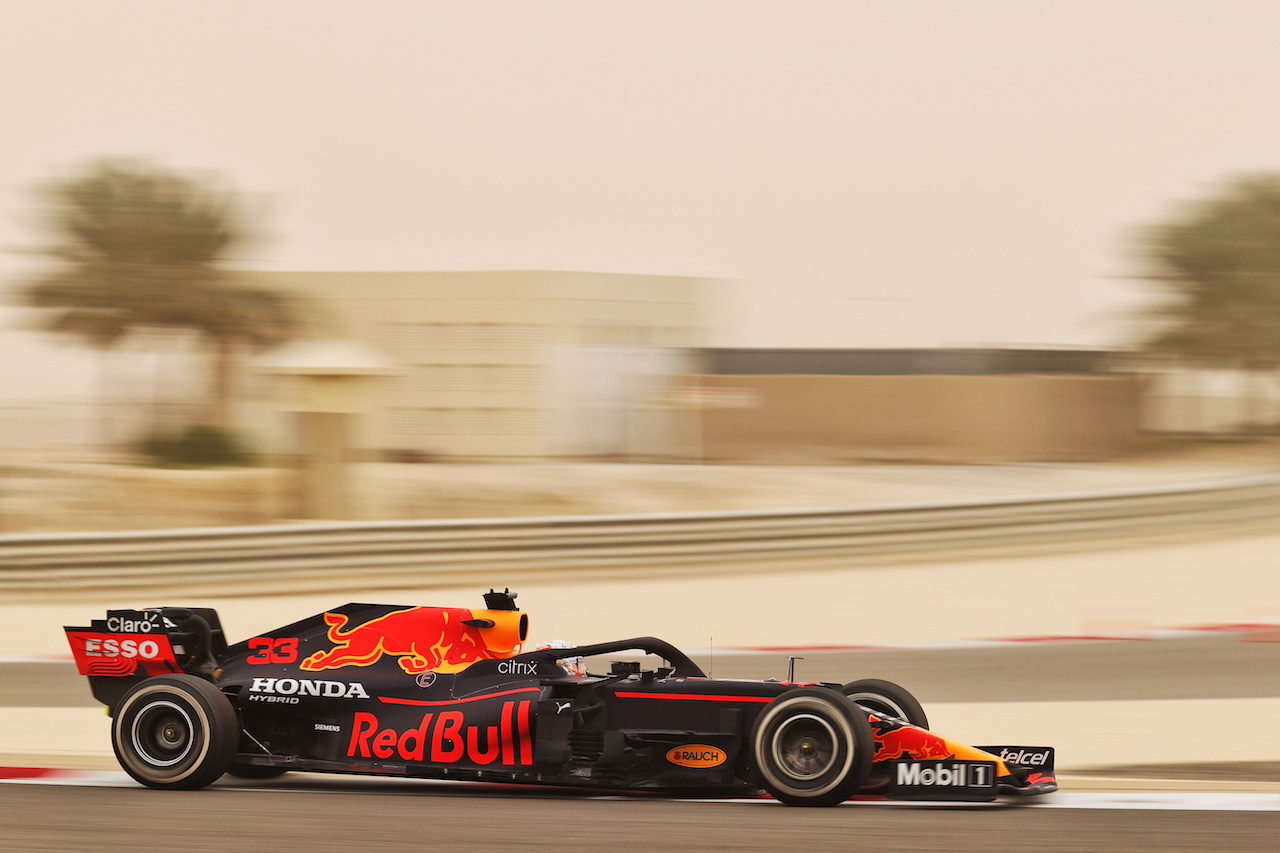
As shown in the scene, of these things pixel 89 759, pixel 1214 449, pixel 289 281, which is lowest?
pixel 89 759

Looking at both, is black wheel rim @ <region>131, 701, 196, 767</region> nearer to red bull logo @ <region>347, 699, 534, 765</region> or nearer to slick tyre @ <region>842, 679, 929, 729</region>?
red bull logo @ <region>347, 699, 534, 765</region>

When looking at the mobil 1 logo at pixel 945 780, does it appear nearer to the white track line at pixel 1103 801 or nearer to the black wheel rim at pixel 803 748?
the white track line at pixel 1103 801

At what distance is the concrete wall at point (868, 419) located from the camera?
30.1 metres

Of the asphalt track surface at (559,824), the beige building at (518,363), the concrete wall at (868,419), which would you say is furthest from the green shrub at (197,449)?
the asphalt track surface at (559,824)

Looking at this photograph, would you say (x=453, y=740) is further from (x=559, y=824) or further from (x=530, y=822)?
(x=559, y=824)

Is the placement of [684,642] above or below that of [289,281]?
below

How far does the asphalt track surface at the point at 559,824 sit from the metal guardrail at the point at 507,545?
8661 mm

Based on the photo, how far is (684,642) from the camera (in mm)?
12797

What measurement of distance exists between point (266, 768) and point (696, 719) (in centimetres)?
221

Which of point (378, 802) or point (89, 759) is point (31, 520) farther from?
point (378, 802)

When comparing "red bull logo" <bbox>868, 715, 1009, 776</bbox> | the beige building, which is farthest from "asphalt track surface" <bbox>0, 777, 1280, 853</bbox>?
the beige building

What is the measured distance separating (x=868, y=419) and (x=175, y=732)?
24.8 m

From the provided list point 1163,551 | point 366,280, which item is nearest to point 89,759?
point 1163,551

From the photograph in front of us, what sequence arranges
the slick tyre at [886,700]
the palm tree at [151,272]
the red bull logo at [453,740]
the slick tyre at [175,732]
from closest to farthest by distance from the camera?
1. the red bull logo at [453,740]
2. the slick tyre at [175,732]
3. the slick tyre at [886,700]
4. the palm tree at [151,272]
